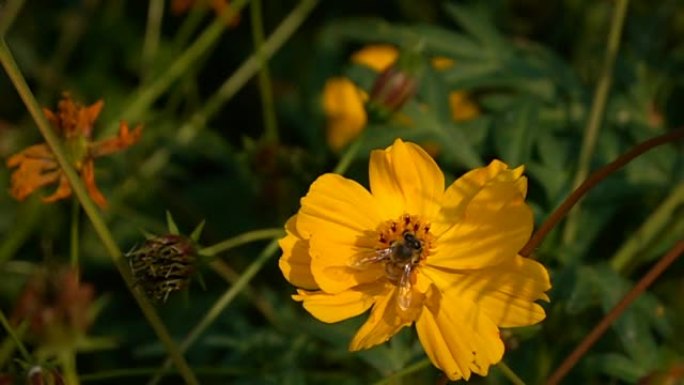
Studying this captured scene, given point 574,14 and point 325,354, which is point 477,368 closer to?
point 325,354

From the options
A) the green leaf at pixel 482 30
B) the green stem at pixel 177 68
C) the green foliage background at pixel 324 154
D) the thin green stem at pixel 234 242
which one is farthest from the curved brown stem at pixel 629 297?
the green stem at pixel 177 68

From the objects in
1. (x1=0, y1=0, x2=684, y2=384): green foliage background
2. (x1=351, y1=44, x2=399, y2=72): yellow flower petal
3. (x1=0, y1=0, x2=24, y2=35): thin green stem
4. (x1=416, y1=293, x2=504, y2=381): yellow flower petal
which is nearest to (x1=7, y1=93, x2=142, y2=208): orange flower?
(x1=0, y1=0, x2=684, y2=384): green foliage background

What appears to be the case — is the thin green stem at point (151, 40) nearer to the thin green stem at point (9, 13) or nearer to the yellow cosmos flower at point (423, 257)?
the thin green stem at point (9, 13)

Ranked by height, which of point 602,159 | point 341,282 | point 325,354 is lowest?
point 325,354

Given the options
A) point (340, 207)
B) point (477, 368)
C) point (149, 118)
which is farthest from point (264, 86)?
point (477, 368)

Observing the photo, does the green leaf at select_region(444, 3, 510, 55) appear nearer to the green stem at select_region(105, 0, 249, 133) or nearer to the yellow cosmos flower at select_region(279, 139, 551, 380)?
the green stem at select_region(105, 0, 249, 133)

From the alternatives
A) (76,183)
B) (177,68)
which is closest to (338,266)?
(76,183)

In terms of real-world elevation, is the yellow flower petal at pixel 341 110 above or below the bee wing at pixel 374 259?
below
